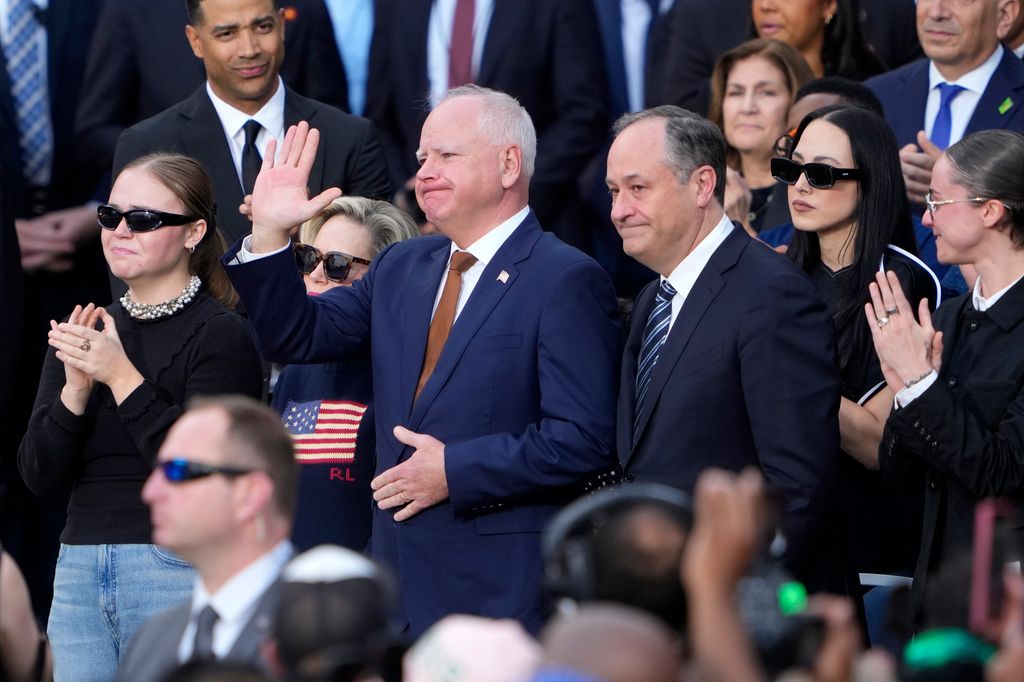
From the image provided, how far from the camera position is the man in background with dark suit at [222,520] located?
388 centimetres

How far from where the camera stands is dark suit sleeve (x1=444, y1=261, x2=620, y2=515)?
5043 millimetres

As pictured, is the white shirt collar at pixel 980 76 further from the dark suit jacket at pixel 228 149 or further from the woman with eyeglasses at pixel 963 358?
the dark suit jacket at pixel 228 149

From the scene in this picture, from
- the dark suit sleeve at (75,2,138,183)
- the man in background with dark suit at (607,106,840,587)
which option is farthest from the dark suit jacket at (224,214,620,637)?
the dark suit sleeve at (75,2,138,183)

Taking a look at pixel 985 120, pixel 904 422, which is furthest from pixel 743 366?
pixel 985 120

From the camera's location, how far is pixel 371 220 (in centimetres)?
622

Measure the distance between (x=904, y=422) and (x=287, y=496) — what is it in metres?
2.02

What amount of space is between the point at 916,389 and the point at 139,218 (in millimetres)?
2556

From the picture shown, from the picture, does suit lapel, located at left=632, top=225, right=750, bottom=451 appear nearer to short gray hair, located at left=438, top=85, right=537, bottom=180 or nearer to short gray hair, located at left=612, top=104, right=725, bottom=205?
short gray hair, located at left=612, top=104, right=725, bottom=205

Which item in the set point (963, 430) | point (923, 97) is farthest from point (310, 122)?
point (963, 430)

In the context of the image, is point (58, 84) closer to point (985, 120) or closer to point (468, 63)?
point (468, 63)

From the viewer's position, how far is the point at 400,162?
8164mm

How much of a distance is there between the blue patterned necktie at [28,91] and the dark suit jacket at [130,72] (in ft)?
0.74

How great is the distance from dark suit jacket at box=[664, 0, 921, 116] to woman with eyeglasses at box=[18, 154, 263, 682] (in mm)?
3048

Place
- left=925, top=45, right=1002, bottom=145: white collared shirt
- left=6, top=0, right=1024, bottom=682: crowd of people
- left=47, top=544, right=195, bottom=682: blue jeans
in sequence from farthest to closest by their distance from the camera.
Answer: left=925, top=45, right=1002, bottom=145: white collared shirt < left=47, top=544, right=195, bottom=682: blue jeans < left=6, top=0, right=1024, bottom=682: crowd of people
